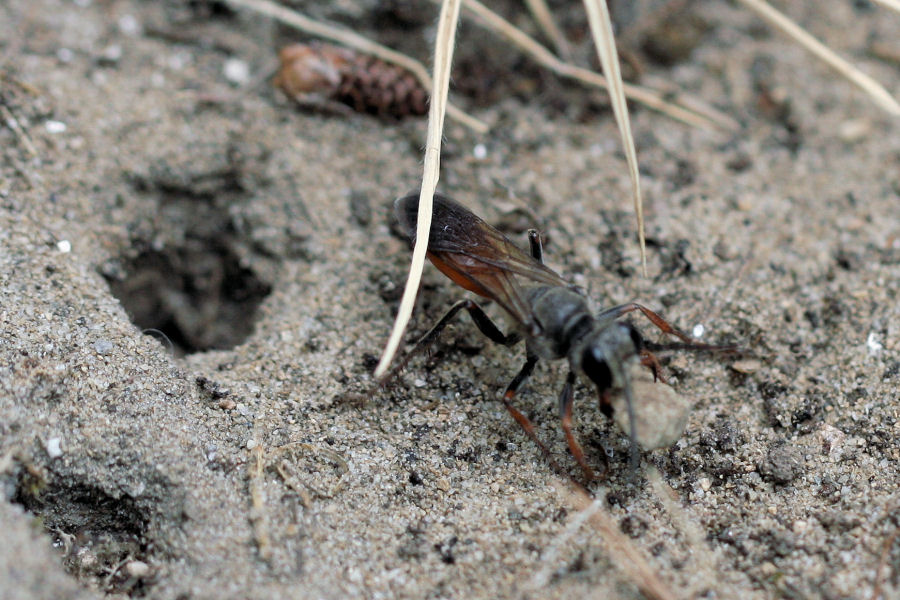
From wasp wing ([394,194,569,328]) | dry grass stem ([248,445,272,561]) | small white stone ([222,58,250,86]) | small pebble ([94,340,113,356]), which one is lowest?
small pebble ([94,340,113,356])

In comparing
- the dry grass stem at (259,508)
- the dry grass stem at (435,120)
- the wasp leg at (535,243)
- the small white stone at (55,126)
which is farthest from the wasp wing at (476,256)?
the small white stone at (55,126)

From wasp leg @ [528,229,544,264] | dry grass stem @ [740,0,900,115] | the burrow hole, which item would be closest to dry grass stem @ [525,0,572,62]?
dry grass stem @ [740,0,900,115]

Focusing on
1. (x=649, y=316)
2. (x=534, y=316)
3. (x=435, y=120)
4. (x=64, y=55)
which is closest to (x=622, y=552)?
(x=534, y=316)

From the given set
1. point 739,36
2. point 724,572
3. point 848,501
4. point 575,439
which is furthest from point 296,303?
point 739,36

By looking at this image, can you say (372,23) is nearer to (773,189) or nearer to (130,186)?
(130,186)

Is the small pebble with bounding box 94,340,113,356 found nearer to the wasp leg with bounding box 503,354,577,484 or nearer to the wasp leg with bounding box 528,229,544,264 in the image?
the wasp leg with bounding box 503,354,577,484
